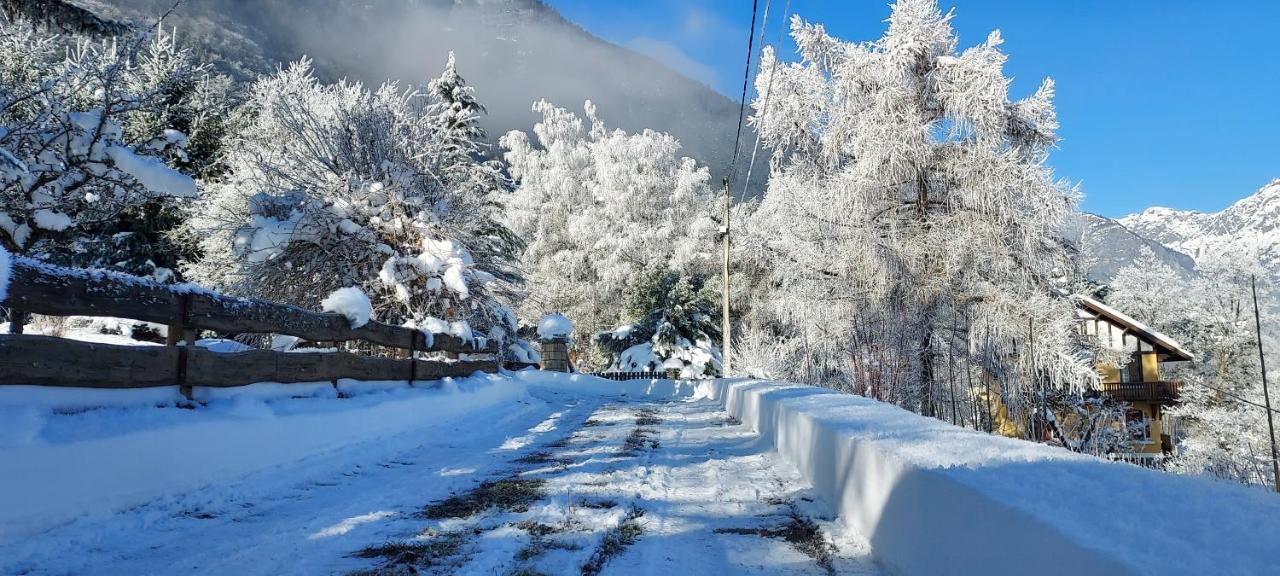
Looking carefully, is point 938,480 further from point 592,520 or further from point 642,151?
point 642,151

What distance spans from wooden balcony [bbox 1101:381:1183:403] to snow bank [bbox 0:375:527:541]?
1074 inches

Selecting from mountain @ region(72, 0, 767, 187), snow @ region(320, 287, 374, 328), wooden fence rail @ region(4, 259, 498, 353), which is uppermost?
mountain @ region(72, 0, 767, 187)

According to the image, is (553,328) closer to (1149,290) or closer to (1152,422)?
(1152,422)

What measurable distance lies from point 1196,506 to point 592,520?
2.71m

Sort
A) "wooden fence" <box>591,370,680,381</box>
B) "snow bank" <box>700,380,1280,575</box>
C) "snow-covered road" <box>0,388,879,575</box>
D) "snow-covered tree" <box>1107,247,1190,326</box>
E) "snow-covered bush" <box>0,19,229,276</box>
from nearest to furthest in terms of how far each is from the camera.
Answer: "snow bank" <box>700,380,1280,575</box>
"snow-covered road" <box>0,388,879,575</box>
"snow-covered bush" <box>0,19,229,276</box>
"wooden fence" <box>591,370,680,381</box>
"snow-covered tree" <box>1107,247,1190,326</box>

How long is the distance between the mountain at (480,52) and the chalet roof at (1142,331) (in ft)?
134

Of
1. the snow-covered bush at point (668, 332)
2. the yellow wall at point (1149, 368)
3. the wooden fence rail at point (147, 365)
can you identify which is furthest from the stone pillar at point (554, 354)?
the yellow wall at point (1149, 368)

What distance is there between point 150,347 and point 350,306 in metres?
3.23

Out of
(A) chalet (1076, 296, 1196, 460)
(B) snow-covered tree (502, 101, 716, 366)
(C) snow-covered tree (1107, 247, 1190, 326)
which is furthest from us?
(C) snow-covered tree (1107, 247, 1190, 326)

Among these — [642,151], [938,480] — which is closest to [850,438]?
[938,480]

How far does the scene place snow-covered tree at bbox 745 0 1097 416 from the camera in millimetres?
13727

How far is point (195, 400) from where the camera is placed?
4535 mm

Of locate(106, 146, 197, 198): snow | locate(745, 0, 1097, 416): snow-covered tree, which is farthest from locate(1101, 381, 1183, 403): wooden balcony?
locate(106, 146, 197, 198): snow

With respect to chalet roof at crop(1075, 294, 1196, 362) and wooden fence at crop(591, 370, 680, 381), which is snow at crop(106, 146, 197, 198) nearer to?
wooden fence at crop(591, 370, 680, 381)
